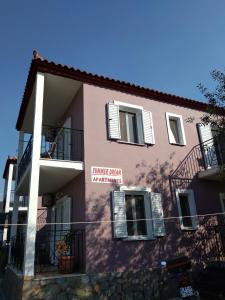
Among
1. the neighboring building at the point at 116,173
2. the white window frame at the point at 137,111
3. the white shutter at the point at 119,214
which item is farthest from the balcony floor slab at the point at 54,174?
the white window frame at the point at 137,111

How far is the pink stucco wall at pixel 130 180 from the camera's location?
825cm

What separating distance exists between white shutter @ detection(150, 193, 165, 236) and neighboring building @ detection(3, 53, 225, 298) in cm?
3

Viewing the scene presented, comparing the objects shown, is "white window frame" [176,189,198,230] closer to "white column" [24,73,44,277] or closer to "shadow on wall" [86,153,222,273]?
"shadow on wall" [86,153,222,273]

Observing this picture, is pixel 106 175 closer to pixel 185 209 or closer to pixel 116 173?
pixel 116 173

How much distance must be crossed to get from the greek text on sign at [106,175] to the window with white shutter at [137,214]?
1.36 feet

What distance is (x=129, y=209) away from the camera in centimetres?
922

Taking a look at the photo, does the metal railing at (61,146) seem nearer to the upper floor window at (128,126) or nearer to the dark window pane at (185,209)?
the upper floor window at (128,126)

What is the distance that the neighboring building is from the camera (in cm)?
838

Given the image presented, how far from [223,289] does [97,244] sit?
12.8 ft

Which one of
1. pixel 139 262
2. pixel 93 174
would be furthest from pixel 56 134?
pixel 139 262

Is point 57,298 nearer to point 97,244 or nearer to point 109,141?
point 97,244

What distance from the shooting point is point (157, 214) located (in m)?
9.37

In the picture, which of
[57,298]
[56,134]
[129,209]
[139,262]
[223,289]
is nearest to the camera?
[57,298]

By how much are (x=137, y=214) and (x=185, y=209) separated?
2.26m
